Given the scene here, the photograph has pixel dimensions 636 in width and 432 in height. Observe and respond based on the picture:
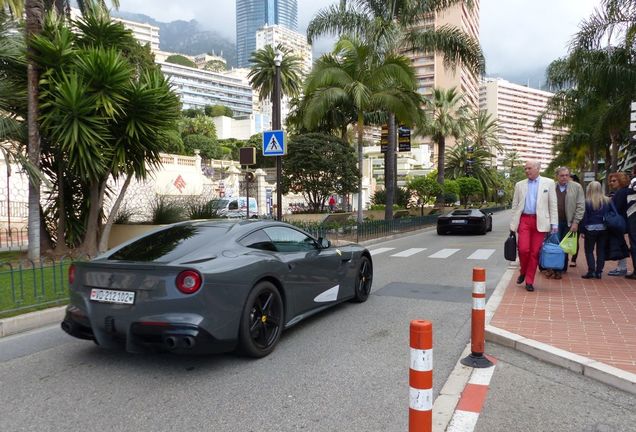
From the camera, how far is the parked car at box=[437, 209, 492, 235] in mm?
19938

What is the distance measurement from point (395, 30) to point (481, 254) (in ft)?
37.4

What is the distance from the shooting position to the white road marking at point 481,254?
41.6 feet

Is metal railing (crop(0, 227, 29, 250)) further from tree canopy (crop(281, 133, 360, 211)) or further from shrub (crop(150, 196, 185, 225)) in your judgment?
tree canopy (crop(281, 133, 360, 211))

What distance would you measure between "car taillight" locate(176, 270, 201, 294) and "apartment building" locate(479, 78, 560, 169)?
170m

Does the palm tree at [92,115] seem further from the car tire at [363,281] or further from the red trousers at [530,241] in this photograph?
the red trousers at [530,241]

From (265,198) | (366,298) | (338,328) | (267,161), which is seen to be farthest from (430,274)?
(267,161)

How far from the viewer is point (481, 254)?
13305mm

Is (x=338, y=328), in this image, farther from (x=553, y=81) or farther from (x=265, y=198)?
(x=265, y=198)

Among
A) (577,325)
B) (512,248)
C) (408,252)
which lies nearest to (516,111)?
(408,252)

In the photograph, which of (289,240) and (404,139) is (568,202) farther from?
(404,139)

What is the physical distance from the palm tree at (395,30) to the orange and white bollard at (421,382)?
64.1 ft

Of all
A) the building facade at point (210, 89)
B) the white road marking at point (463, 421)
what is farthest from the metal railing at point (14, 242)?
the building facade at point (210, 89)

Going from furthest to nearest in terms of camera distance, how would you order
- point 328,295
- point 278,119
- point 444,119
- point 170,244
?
point 444,119 < point 278,119 < point 328,295 < point 170,244

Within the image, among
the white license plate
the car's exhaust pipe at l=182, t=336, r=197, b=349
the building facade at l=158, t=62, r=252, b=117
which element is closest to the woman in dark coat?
the car's exhaust pipe at l=182, t=336, r=197, b=349
